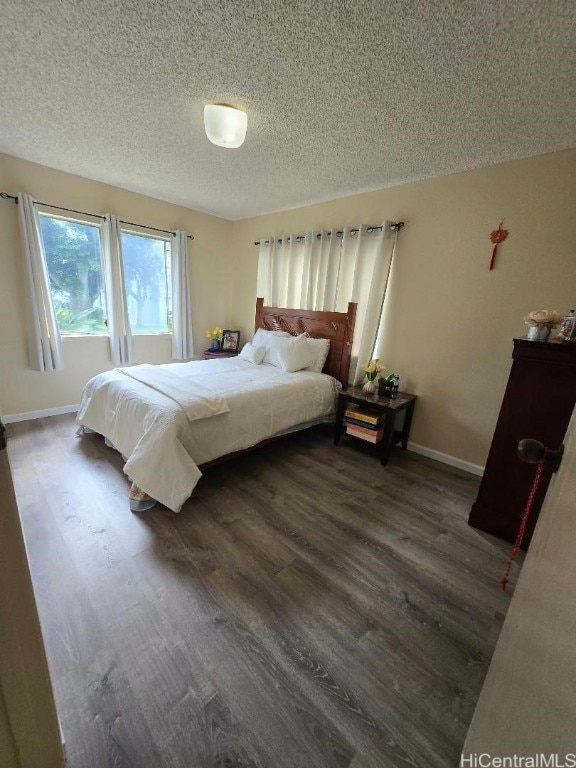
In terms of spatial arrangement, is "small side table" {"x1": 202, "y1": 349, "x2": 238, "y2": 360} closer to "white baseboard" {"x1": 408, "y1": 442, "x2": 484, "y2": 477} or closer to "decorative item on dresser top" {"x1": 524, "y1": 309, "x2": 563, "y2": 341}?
"white baseboard" {"x1": 408, "y1": 442, "x2": 484, "y2": 477}

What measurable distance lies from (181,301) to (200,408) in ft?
7.93

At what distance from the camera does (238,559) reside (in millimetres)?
1553

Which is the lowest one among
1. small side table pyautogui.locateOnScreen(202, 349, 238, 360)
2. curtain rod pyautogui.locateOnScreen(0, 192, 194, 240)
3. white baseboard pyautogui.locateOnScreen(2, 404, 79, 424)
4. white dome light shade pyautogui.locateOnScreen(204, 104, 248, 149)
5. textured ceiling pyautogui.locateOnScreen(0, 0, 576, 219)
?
white baseboard pyautogui.locateOnScreen(2, 404, 79, 424)

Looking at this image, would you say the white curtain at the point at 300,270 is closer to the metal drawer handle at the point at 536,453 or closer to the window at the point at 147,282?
the window at the point at 147,282

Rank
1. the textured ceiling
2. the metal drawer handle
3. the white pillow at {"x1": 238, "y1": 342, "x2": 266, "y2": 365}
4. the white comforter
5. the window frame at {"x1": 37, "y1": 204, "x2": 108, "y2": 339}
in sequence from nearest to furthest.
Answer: the metal drawer handle < the textured ceiling < the white comforter < the window frame at {"x1": 37, "y1": 204, "x2": 108, "y2": 339} < the white pillow at {"x1": 238, "y1": 342, "x2": 266, "y2": 365}

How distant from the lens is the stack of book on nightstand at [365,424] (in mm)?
2596

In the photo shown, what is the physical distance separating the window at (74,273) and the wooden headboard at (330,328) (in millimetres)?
2064

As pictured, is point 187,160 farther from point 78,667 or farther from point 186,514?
point 78,667

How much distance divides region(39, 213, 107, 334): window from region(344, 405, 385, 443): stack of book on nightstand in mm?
2980

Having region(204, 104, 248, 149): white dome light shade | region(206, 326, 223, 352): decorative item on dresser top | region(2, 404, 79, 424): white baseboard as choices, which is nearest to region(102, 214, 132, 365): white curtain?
region(2, 404, 79, 424): white baseboard

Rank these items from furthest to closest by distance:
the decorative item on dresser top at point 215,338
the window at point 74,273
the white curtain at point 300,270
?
the decorative item on dresser top at point 215,338 → the white curtain at point 300,270 → the window at point 74,273

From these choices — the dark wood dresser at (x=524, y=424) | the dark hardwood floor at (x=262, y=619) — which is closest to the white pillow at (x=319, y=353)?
the dark hardwood floor at (x=262, y=619)

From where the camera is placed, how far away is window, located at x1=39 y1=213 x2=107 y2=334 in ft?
9.79

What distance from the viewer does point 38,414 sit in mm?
3088
